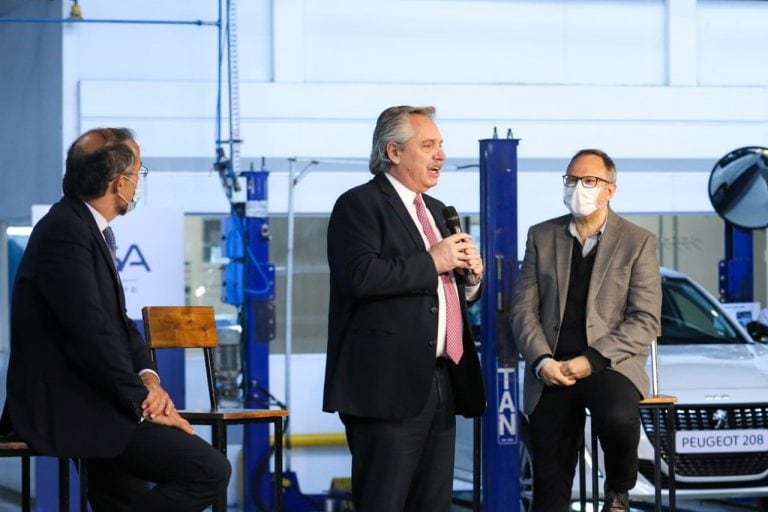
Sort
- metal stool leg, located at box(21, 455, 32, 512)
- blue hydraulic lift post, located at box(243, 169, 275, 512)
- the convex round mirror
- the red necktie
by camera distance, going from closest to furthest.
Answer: the red necktie → metal stool leg, located at box(21, 455, 32, 512) → blue hydraulic lift post, located at box(243, 169, 275, 512) → the convex round mirror

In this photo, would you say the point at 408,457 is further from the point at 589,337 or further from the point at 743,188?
the point at 743,188

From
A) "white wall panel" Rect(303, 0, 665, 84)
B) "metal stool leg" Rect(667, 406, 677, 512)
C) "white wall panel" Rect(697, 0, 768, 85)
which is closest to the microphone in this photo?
"metal stool leg" Rect(667, 406, 677, 512)

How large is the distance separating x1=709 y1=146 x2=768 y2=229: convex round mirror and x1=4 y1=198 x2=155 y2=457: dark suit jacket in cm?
591

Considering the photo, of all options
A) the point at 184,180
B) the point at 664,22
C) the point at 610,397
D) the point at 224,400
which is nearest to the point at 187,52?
Answer: the point at 184,180

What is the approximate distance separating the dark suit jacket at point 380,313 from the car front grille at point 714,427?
278 centimetres

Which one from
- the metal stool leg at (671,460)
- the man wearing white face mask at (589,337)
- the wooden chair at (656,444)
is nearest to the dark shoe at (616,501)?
the man wearing white face mask at (589,337)

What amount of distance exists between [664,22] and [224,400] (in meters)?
5.06

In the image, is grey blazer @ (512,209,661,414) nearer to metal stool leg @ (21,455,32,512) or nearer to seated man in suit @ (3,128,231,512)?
seated man in suit @ (3,128,231,512)

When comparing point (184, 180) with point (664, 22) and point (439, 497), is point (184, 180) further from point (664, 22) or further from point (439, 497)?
point (439, 497)

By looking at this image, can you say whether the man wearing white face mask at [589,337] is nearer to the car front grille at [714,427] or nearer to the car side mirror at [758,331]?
the car front grille at [714,427]

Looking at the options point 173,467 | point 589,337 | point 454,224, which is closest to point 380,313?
point 454,224

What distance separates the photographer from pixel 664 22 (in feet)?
39.5

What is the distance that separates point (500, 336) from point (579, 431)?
778mm

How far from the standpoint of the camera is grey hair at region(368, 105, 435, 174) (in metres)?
5.02
